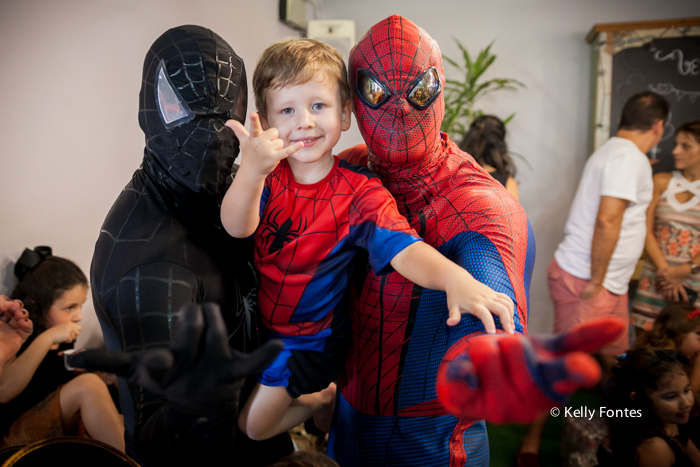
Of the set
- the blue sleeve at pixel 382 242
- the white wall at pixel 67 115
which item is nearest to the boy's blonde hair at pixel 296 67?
the blue sleeve at pixel 382 242

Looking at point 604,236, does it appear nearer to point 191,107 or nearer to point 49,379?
point 191,107

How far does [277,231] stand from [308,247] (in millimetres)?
84

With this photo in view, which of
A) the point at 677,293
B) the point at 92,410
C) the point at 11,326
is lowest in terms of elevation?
the point at 677,293

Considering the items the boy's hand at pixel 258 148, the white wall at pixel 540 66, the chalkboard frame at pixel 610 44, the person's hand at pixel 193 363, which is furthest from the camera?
the white wall at pixel 540 66

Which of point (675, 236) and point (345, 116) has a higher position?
point (345, 116)

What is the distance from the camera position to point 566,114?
13.0 ft

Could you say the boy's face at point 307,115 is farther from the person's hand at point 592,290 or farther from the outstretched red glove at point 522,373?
the person's hand at point 592,290

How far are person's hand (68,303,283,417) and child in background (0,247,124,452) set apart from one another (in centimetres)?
99

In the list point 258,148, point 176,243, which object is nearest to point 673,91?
point 258,148

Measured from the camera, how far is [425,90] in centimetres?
100

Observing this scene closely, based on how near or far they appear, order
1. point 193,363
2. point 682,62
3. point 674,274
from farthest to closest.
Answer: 1. point 682,62
2. point 674,274
3. point 193,363

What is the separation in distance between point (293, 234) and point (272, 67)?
39 cm

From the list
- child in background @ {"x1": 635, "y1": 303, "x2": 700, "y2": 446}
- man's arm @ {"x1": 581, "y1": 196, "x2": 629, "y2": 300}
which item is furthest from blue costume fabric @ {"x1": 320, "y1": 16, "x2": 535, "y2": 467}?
child in background @ {"x1": 635, "y1": 303, "x2": 700, "y2": 446}

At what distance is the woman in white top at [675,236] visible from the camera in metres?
2.91
